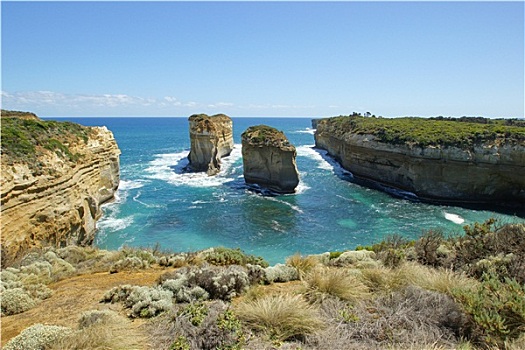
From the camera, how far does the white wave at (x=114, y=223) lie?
2091cm

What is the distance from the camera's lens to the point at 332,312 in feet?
16.3

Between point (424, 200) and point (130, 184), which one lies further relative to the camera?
point (130, 184)

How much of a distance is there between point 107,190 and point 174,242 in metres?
11.0

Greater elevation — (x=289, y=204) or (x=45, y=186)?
(x=45, y=186)

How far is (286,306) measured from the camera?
4645 mm

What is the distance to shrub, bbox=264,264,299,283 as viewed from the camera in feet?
23.3

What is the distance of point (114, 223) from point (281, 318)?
67.4 ft

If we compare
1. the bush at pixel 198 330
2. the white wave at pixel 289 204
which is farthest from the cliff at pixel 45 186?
the white wave at pixel 289 204

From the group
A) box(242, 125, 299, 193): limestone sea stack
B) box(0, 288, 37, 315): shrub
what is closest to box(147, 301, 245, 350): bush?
box(0, 288, 37, 315): shrub

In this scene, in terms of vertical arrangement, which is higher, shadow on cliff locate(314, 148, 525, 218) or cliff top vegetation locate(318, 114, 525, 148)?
cliff top vegetation locate(318, 114, 525, 148)

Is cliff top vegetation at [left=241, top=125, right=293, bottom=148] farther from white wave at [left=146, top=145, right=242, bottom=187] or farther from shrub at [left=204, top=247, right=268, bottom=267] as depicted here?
shrub at [left=204, top=247, right=268, bottom=267]

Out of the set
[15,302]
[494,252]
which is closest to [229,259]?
[15,302]

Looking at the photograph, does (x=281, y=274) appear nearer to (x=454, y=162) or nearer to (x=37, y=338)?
(x=37, y=338)

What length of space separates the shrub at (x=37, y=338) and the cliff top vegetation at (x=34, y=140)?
32.8ft
